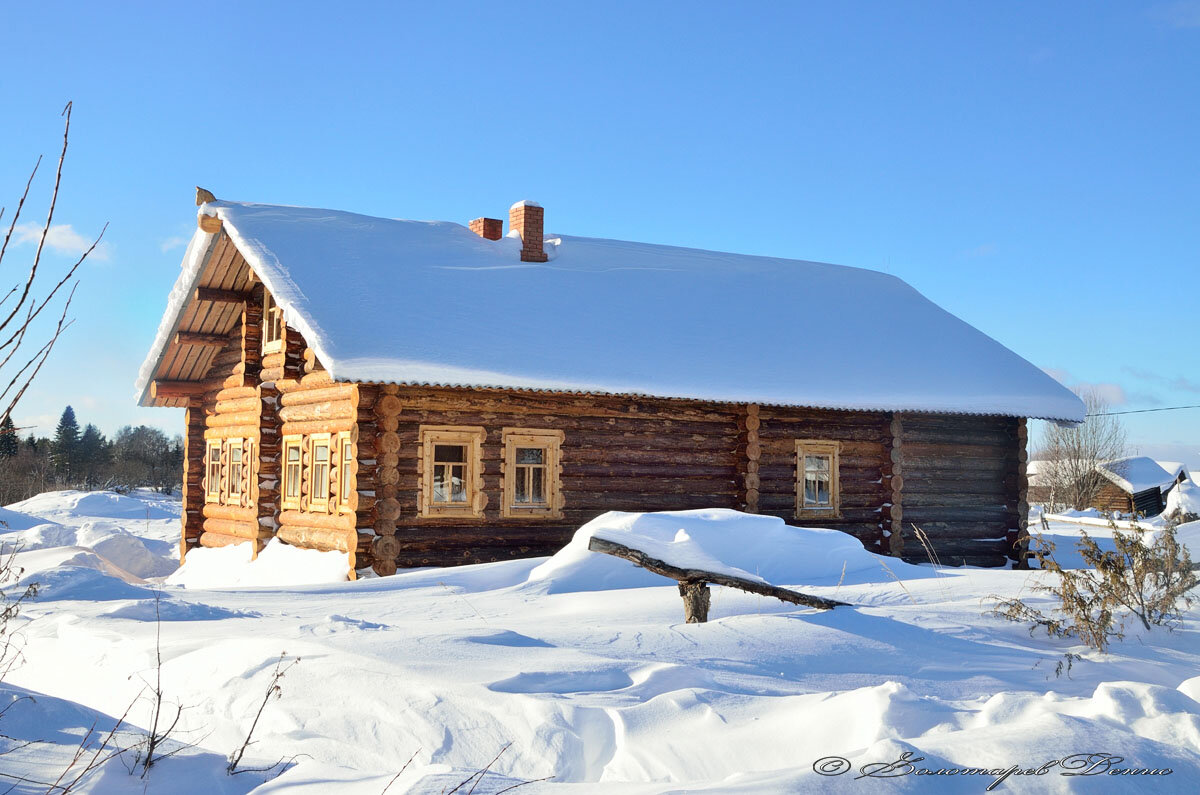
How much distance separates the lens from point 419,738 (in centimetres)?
493

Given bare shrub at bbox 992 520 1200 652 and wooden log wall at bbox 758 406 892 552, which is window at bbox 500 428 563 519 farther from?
bare shrub at bbox 992 520 1200 652

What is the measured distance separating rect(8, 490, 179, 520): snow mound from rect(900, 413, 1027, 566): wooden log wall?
21.7 m

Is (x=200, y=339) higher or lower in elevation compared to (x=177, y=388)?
higher

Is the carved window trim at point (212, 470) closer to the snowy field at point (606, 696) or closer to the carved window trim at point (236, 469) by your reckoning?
the carved window trim at point (236, 469)

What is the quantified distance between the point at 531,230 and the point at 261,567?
25.0ft

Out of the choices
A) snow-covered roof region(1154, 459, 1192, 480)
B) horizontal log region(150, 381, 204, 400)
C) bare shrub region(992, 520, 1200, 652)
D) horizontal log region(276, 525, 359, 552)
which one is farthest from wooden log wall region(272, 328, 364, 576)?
snow-covered roof region(1154, 459, 1192, 480)

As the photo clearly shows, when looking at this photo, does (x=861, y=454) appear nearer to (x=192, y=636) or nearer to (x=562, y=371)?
(x=562, y=371)

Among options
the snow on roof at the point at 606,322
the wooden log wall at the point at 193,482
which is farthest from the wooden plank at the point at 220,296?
the wooden log wall at the point at 193,482

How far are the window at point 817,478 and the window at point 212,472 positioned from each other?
10617 mm

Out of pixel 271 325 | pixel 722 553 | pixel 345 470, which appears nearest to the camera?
pixel 722 553

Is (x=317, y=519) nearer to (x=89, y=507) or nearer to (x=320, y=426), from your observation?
(x=320, y=426)

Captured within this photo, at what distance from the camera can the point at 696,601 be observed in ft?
25.6

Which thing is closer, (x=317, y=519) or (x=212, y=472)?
(x=317, y=519)

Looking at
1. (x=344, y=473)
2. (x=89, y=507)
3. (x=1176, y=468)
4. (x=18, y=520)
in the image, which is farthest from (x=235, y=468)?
(x=1176, y=468)
